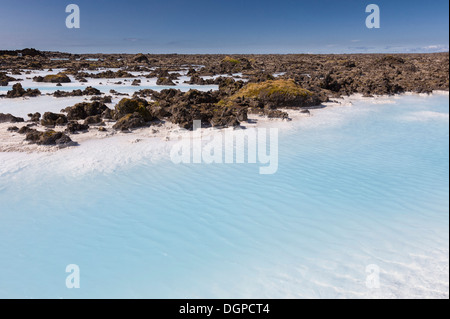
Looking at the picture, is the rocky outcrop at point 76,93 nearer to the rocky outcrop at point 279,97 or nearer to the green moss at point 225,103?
the green moss at point 225,103

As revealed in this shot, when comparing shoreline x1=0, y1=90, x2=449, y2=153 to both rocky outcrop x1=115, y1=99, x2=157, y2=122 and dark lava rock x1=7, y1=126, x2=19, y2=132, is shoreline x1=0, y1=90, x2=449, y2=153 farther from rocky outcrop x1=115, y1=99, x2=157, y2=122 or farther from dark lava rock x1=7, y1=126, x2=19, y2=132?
rocky outcrop x1=115, y1=99, x2=157, y2=122

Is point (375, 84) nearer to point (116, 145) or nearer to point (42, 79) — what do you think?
point (116, 145)

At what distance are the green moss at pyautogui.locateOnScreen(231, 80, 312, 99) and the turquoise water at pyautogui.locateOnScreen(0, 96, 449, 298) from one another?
9711mm

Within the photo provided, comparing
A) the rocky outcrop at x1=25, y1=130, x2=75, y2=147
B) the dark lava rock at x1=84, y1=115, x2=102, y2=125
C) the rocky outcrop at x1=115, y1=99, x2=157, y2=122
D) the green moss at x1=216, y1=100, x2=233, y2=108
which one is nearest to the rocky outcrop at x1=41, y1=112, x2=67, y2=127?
the dark lava rock at x1=84, y1=115, x2=102, y2=125

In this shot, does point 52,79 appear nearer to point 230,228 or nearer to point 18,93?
point 18,93

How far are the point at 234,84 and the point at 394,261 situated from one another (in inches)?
888

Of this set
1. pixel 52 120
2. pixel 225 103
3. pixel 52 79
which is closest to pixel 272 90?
pixel 225 103

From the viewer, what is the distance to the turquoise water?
5434mm

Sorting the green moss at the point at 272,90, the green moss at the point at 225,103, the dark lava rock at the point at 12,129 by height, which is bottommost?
the dark lava rock at the point at 12,129

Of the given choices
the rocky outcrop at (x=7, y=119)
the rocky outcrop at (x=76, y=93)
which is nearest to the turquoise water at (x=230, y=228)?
the rocky outcrop at (x=7, y=119)

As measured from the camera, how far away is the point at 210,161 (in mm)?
11078

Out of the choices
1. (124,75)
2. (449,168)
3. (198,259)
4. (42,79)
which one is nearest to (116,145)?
(198,259)

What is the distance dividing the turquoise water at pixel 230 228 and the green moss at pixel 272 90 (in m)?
9.71

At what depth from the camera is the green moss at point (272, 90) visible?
20266 millimetres
